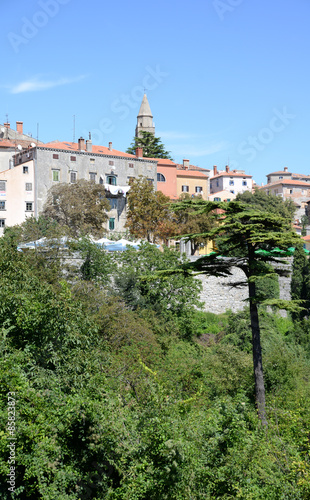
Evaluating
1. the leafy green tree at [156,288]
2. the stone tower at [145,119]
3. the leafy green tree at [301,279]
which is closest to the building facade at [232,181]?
the stone tower at [145,119]

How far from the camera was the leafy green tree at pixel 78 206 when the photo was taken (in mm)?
45719

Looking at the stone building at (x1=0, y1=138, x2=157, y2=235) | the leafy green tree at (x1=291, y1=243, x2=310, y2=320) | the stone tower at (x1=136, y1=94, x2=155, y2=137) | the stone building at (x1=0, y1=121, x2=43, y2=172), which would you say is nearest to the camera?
the leafy green tree at (x1=291, y1=243, x2=310, y2=320)

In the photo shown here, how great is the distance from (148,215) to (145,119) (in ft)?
96.5

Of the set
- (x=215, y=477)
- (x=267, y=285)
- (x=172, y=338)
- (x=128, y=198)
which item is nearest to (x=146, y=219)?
(x=128, y=198)

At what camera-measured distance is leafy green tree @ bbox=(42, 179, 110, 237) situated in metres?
45.7

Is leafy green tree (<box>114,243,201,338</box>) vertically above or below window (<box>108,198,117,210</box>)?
below

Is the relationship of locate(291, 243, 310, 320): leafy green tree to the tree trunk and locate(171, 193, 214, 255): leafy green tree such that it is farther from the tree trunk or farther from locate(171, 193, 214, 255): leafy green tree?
the tree trunk

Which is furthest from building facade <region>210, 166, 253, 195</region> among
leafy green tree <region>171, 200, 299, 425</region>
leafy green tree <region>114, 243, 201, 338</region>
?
leafy green tree <region>171, 200, 299, 425</region>

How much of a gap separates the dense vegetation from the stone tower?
50.3m

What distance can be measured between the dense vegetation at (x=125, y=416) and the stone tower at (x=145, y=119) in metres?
50.3

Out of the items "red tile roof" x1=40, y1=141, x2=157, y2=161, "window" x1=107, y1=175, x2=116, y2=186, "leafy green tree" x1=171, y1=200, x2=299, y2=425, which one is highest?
"red tile roof" x1=40, y1=141, x2=157, y2=161

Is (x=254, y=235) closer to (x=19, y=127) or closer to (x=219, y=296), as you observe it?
(x=219, y=296)

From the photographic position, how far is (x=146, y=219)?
47344mm

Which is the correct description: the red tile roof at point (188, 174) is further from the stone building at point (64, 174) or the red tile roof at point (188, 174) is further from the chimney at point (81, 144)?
the chimney at point (81, 144)
